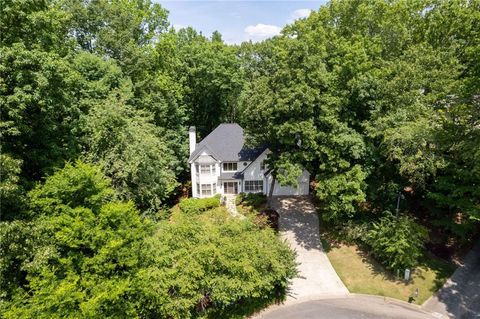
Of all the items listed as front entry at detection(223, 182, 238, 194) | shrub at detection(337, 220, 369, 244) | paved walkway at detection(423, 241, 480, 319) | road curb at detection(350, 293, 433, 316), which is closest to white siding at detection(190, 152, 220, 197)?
front entry at detection(223, 182, 238, 194)

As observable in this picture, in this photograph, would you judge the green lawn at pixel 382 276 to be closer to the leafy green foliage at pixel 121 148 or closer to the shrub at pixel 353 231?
the shrub at pixel 353 231

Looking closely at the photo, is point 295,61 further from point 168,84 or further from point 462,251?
point 462,251

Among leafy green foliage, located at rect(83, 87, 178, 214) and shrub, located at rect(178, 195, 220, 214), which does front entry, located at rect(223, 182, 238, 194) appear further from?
leafy green foliage, located at rect(83, 87, 178, 214)

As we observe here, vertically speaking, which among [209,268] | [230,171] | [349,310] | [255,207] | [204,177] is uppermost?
[230,171]

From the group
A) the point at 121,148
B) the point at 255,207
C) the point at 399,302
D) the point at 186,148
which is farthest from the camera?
the point at 186,148

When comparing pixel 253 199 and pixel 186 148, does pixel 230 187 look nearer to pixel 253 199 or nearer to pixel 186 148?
pixel 253 199

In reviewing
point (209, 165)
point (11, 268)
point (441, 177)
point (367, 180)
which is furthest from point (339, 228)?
point (11, 268)

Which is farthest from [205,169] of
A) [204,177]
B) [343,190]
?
[343,190]
